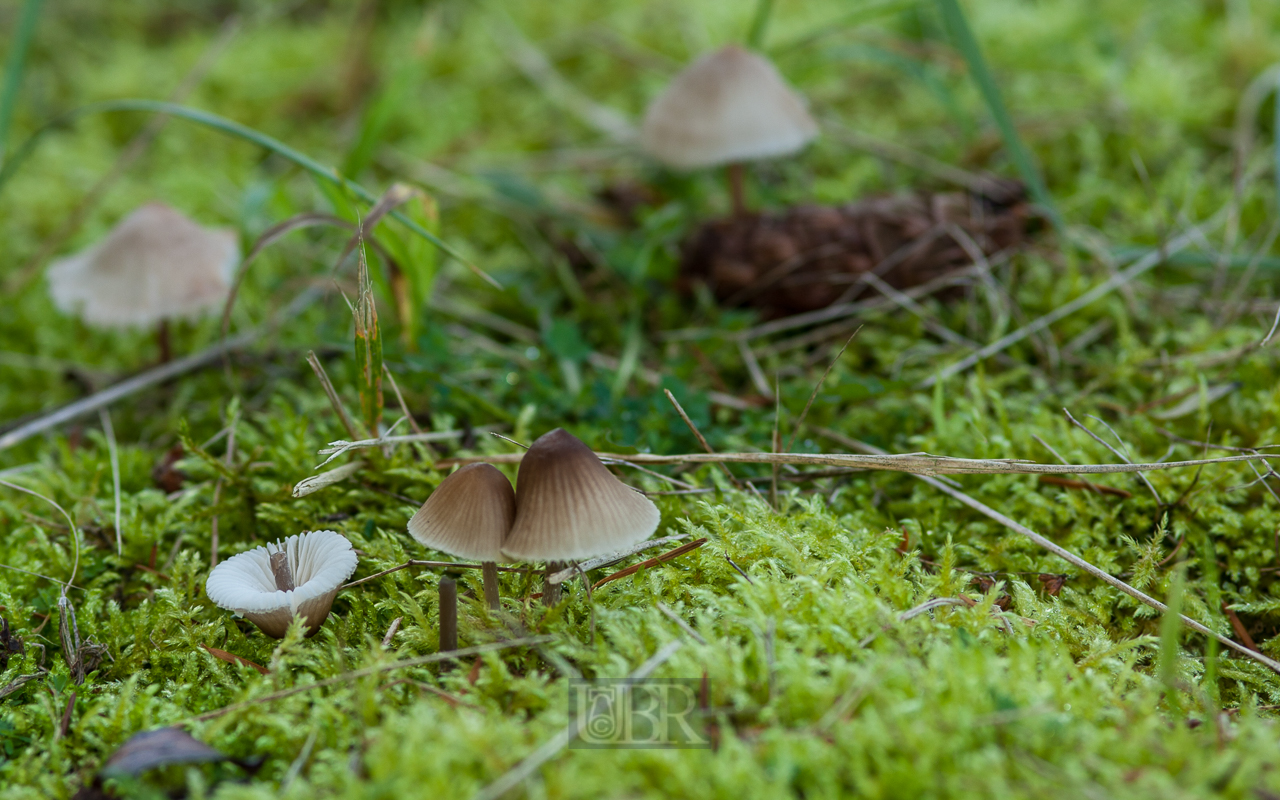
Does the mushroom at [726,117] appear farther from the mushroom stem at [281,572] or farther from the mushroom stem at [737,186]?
the mushroom stem at [281,572]

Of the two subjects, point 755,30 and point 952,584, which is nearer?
point 952,584

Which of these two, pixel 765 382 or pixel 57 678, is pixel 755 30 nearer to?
pixel 765 382

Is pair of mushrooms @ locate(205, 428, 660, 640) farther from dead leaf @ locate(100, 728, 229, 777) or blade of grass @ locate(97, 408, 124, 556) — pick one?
blade of grass @ locate(97, 408, 124, 556)

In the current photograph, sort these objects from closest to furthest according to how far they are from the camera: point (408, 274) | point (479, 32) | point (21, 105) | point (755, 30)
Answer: point (408, 274), point (755, 30), point (21, 105), point (479, 32)

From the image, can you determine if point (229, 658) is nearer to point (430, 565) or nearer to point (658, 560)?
point (430, 565)

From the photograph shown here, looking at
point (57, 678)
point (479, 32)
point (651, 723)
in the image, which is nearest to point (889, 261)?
point (651, 723)

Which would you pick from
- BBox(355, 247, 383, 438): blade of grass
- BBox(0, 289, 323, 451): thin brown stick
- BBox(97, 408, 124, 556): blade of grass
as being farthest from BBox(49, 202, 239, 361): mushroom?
BBox(355, 247, 383, 438): blade of grass
